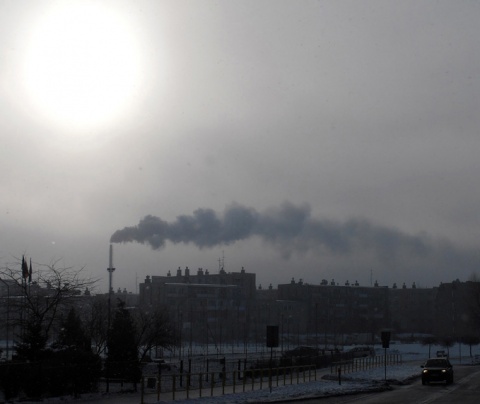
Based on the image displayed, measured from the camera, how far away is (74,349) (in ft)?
111

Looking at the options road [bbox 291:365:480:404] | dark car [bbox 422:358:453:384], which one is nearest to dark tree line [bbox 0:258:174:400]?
road [bbox 291:365:480:404]

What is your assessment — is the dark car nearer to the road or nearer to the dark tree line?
the road

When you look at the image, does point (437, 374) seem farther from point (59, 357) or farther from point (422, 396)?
point (59, 357)

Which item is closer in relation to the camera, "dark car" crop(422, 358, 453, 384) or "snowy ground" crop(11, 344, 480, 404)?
"snowy ground" crop(11, 344, 480, 404)

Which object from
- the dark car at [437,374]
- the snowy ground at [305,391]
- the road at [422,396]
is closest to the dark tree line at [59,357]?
the snowy ground at [305,391]

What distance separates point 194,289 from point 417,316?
53.5 meters

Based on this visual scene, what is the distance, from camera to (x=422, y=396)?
110ft

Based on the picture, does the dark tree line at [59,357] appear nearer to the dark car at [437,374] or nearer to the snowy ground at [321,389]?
the snowy ground at [321,389]

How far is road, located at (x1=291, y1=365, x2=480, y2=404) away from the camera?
102 feet

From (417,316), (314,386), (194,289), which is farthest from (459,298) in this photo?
(314,386)

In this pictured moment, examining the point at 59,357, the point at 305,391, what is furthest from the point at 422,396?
the point at 59,357

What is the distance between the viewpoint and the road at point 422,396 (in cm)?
3103

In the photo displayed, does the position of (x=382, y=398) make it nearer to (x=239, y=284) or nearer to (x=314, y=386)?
(x=314, y=386)

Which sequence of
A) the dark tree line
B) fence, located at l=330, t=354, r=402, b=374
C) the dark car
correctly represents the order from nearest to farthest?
the dark tree line
the dark car
fence, located at l=330, t=354, r=402, b=374
